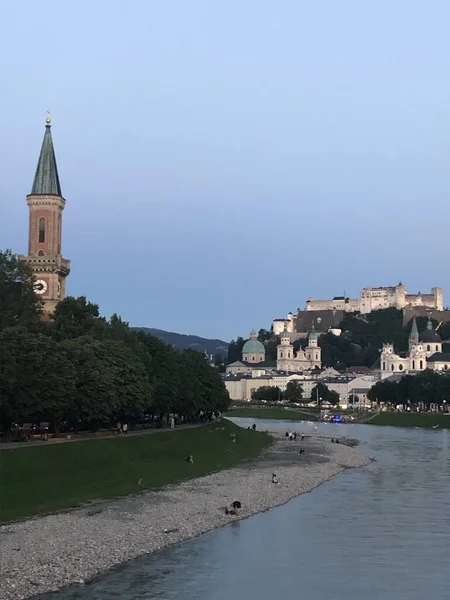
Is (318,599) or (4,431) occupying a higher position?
(4,431)

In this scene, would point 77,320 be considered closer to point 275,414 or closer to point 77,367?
point 77,367

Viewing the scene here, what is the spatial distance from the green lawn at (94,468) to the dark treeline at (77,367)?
2.54 meters

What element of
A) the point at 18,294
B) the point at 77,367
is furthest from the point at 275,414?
the point at 77,367

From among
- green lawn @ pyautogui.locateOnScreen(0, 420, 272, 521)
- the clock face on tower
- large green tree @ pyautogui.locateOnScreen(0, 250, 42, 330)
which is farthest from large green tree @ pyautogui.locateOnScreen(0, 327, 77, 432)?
the clock face on tower

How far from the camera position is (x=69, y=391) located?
4900 centimetres

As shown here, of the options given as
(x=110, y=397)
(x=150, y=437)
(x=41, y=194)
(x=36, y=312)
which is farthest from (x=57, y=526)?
(x=41, y=194)

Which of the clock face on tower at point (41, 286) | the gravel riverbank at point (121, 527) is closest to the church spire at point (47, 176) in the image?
the clock face on tower at point (41, 286)

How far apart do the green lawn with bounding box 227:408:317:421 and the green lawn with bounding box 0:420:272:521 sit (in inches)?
3945

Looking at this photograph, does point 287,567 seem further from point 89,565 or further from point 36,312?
point 36,312

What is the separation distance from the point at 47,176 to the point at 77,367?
36.8 m

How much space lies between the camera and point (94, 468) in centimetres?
4425

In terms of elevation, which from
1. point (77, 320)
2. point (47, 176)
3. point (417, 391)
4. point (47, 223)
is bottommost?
point (417, 391)

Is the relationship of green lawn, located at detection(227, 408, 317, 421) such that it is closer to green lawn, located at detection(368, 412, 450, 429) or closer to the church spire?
green lawn, located at detection(368, 412, 450, 429)

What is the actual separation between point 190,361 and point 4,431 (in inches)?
1678
